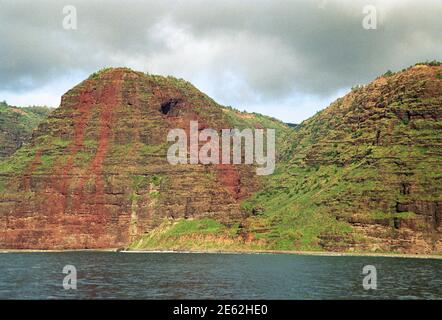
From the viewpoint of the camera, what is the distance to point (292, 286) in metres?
110

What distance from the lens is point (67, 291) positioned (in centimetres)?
9719

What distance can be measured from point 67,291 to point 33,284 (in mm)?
15659

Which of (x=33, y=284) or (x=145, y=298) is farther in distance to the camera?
(x=33, y=284)

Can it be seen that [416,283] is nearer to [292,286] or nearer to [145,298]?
[292,286]
